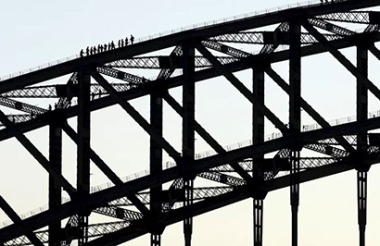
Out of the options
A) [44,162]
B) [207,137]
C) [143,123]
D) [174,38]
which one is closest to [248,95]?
[207,137]

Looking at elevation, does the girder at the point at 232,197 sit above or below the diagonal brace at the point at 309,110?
below

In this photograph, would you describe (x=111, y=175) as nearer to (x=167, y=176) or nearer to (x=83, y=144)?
(x=83, y=144)

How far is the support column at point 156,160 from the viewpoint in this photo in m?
157

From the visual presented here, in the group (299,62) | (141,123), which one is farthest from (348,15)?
(141,123)

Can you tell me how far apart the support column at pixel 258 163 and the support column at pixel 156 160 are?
259 inches

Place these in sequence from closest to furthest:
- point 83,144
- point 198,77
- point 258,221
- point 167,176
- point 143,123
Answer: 1. point 167,176
2. point 258,221
3. point 143,123
4. point 83,144
5. point 198,77

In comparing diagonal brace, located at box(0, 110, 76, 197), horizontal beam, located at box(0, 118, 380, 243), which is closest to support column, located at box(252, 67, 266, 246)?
horizontal beam, located at box(0, 118, 380, 243)

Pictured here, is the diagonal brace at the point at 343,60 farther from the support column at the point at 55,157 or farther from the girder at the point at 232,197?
the support column at the point at 55,157

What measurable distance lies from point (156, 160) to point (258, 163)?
858cm

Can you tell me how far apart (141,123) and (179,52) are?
5.75 meters

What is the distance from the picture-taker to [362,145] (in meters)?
155

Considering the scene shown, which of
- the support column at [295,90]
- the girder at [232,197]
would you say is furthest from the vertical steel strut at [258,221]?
the support column at [295,90]

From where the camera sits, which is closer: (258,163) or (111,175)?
(258,163)

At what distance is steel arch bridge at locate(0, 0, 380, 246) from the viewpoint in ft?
500
